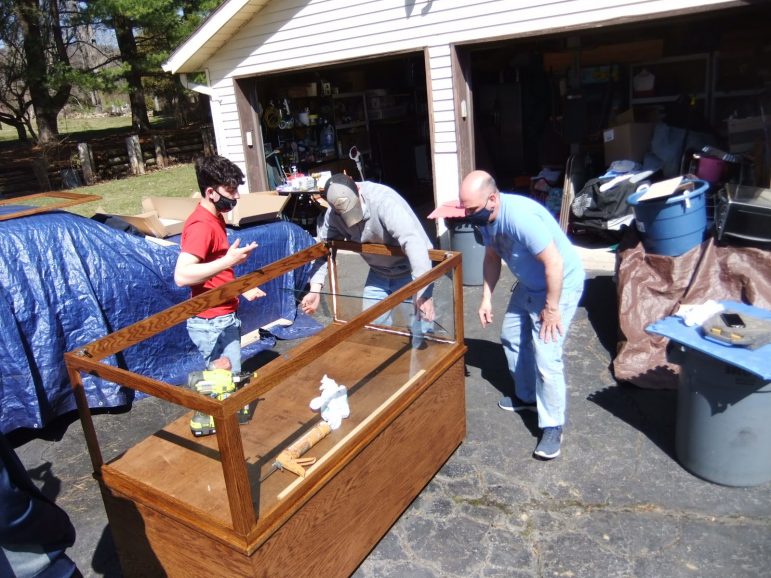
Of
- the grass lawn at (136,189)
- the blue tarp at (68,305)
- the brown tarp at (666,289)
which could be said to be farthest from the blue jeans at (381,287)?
the grass lawn at (136,189)

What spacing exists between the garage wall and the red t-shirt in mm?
4423

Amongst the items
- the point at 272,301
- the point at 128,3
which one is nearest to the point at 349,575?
the point at 272,301

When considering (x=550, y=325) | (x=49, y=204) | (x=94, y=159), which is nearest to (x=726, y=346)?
(x=550, y=325)

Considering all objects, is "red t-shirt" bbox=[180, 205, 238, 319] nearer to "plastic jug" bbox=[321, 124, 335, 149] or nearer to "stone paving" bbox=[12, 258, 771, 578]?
"stone paving" bbox=[12, 258, 771, 578]

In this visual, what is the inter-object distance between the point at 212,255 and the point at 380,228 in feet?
3.20

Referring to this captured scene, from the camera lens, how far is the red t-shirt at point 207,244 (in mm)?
3229

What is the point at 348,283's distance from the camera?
4.54m

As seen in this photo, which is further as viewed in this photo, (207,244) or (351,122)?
(351,122)

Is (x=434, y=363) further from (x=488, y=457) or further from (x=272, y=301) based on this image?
(x=272, y=301)

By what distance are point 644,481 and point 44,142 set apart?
18.8 meters

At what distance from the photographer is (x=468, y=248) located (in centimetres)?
662

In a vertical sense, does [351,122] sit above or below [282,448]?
above

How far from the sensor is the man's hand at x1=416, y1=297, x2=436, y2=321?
3.39m

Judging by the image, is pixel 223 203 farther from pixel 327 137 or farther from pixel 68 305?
pixel 327 137
